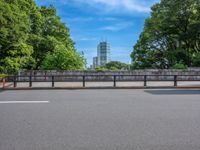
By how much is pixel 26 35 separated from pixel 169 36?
26176 mm

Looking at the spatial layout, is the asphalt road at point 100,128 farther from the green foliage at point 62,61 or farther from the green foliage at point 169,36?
the green foliage at point 169,36

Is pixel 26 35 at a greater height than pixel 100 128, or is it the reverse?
pixel 26 35

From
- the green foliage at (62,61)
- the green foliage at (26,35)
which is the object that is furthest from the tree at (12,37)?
the green foliage at (62,61)

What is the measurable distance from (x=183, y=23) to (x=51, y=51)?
2018cm

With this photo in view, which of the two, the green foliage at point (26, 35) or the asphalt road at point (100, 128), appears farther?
the green foliage at point (26, 35)

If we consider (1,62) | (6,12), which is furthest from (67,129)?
(1,62)

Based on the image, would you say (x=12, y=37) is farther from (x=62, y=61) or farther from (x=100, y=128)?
(x=100, y=128)

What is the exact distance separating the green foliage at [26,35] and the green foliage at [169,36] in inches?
497

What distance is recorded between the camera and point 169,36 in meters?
51.7

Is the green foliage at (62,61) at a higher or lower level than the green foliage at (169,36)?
lower

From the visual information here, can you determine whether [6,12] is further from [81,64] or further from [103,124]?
[103,124]

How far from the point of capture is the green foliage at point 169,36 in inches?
1869

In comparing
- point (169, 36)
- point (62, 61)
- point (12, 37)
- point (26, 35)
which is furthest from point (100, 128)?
point (169, 36)

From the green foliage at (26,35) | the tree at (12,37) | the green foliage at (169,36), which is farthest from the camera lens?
the green foliage at (169,36)
